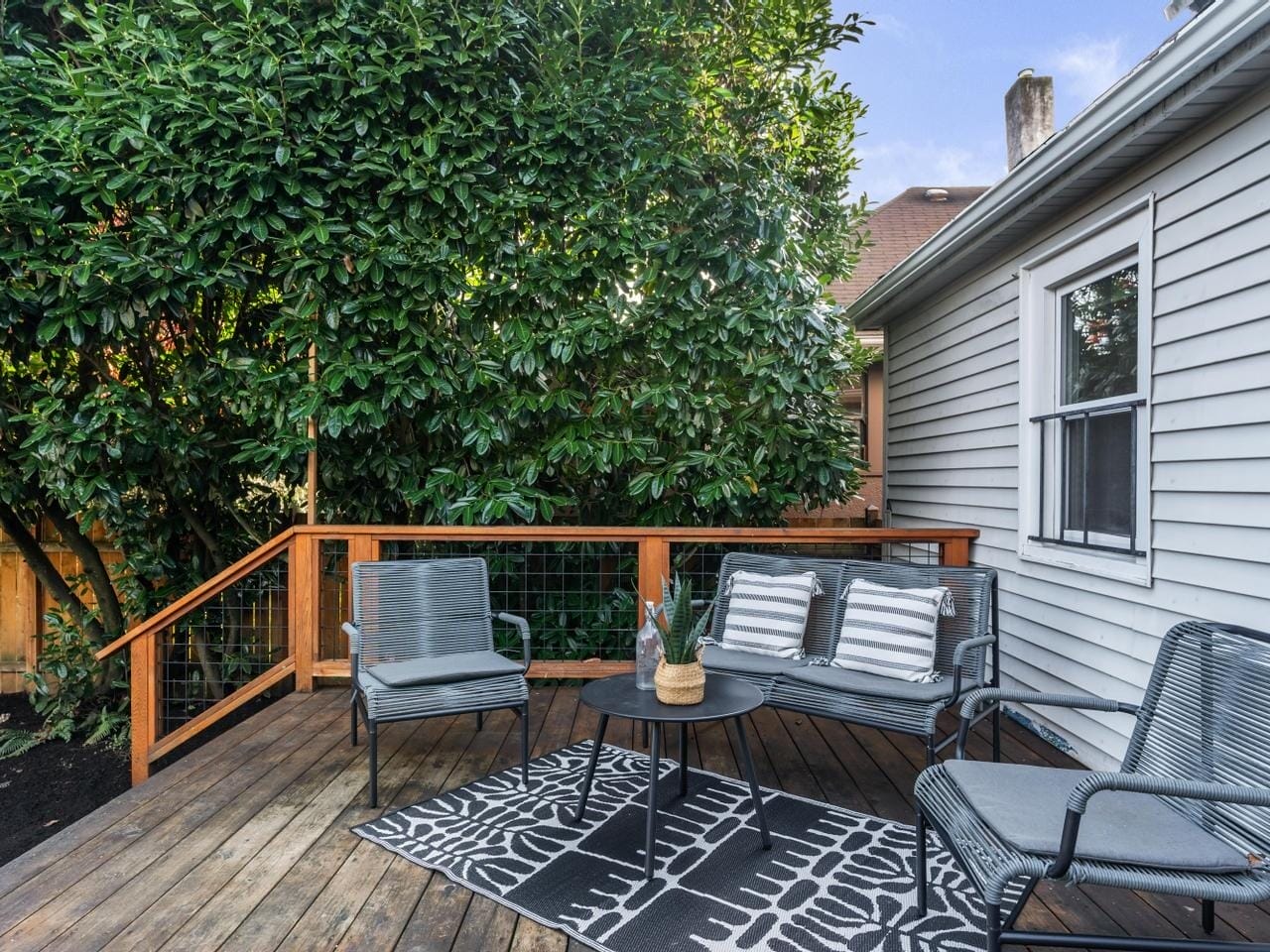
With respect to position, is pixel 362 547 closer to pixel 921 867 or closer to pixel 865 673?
pixel 865 673

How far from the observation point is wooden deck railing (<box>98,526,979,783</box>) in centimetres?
371

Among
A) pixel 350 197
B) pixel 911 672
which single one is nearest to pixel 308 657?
pixel 350 197

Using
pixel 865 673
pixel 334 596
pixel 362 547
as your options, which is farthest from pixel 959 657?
pixel 334 596

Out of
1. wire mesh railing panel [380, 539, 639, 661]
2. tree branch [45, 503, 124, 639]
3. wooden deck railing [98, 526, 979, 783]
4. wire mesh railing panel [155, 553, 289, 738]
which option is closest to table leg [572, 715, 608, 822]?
wooden deck railing [98, 526, 979, 783]

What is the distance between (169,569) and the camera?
4961mm

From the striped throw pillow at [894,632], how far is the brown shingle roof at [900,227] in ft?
25.9

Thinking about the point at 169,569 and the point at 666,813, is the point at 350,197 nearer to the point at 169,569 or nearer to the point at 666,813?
the point at 169,569

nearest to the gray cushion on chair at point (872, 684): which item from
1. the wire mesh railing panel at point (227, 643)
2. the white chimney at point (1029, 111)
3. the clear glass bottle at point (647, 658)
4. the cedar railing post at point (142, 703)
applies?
the clear glass bottle at point (647, 658)

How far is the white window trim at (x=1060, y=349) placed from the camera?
9.78 feet

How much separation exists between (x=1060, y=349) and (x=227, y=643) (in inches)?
215

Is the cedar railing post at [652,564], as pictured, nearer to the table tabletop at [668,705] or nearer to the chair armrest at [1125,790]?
the table tabletop at [668,705]

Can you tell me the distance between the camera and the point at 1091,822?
A: 6.04 feet

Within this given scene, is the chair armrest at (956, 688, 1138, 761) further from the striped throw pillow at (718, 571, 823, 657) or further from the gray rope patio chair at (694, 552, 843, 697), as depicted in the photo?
the striped throw pillow at (718, 571, 823, 657)

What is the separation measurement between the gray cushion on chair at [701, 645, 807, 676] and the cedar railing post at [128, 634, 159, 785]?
257cm
